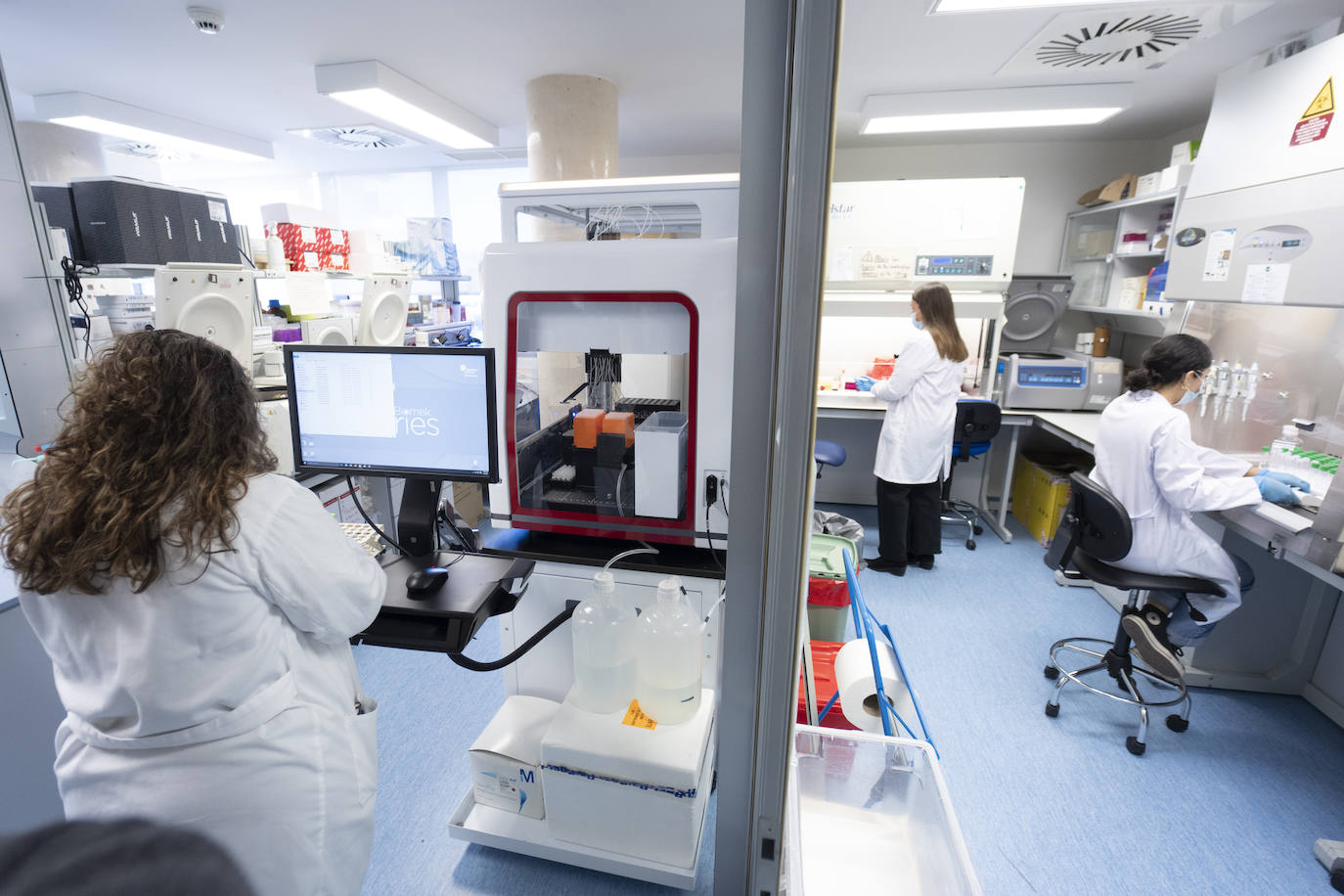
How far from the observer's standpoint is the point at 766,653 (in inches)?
37.4

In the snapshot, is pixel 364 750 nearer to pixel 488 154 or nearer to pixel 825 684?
pixel 825 684

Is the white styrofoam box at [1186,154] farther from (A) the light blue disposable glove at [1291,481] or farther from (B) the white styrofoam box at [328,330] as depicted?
(B) the white styrofoam box at [328,330]

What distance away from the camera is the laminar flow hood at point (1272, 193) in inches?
73.3

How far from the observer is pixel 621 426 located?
1.54 meters

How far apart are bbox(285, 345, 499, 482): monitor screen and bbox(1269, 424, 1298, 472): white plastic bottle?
2707mm

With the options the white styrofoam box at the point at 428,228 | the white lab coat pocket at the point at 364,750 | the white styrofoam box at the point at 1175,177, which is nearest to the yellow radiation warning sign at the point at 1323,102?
the white styrofoam box at the point at 1175,177

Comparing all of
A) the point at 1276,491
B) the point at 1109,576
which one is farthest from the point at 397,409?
the point at 1276,491

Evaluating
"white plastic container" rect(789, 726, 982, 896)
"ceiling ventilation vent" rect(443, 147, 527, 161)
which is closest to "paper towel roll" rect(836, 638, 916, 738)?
"white plastic container" rect(789, 726, 982, 896)

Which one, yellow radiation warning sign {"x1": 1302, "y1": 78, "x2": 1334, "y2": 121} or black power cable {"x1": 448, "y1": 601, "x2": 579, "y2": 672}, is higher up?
yellow radiation warning sign {"x1": 1302, "y1": 78, "x2": 1334, "y2": 121}

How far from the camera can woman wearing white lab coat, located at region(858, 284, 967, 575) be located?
9.61ft

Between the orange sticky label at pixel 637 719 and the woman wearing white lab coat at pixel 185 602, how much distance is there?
2.06 feet

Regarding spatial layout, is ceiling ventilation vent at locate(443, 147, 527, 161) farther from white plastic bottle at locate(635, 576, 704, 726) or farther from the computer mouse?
white plastic bottle at locate(635, 576, 704, 726)

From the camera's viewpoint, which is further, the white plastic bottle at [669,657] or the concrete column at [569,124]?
the concrete column at [569,124]

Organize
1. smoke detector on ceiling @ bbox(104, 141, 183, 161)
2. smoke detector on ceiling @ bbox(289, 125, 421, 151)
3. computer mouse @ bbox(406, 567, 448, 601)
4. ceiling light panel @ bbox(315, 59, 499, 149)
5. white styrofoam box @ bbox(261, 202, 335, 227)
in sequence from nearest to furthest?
computer mouse @ bbox(406, 567, 448, 601), ceiling light panel @ bbox(315, 59, 499, 149), white styrofoam box @ bbox(261, 202, 335, 227), smoke detector on ceiling @ bbox(289, 125, 421, 151), smoke detector on ceiling @ bbox(104, 141, 183, 161)
